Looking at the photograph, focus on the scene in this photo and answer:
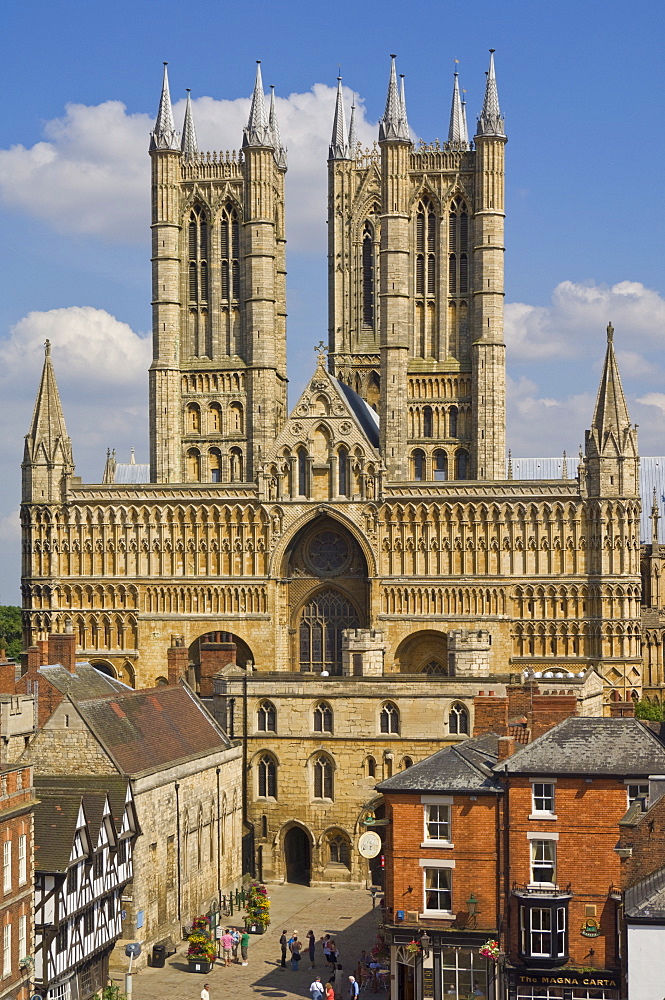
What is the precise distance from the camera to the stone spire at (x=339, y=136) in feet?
336

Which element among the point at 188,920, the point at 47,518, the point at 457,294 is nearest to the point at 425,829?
the point at 188,920

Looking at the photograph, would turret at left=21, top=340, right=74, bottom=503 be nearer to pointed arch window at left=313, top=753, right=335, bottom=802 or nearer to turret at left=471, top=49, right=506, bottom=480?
turret at left=471, top=49, right=506, bottom=480

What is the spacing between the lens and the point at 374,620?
82438 millimetres

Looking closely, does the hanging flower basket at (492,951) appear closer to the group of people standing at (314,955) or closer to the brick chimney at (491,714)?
the group of people standing at (314,955)

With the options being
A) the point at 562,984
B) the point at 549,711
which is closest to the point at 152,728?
the point at 549,711

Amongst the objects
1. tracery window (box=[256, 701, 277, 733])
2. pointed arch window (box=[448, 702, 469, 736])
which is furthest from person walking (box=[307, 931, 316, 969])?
tracery window (box=[256, 701, 277, 733])

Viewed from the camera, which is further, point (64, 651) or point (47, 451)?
point (47, 451)

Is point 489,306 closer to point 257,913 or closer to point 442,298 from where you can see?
point 442,298

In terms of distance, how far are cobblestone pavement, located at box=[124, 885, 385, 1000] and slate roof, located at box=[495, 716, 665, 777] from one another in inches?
397

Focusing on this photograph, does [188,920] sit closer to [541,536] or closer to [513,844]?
[513,844]

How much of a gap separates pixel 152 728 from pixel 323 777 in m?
11.1

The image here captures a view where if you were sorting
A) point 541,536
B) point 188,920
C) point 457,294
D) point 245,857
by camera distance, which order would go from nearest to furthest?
point 188,920 < point 245,857 < point 541,536 < point 457,294

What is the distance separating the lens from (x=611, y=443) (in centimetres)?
8119

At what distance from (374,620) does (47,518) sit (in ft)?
60.0
